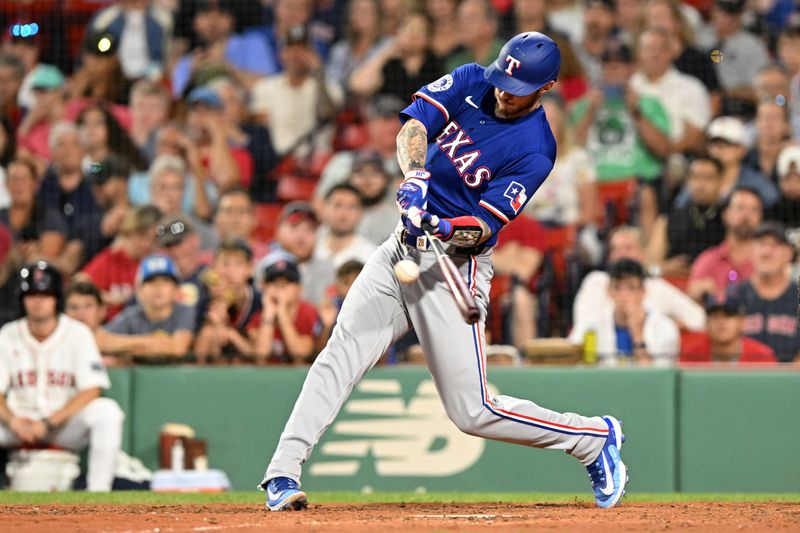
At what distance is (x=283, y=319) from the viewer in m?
8.93

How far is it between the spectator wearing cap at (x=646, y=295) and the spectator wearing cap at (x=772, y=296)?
1.22 feet

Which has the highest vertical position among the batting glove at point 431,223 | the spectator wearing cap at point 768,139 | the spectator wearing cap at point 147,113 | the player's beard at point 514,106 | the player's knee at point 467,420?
the spectator wearing cap at point 147,113

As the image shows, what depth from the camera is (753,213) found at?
9.43m

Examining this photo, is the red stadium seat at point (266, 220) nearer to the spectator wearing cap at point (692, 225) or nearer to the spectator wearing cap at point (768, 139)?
the spectator wearing cap at point (692, 225)

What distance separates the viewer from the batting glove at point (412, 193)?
506 cm

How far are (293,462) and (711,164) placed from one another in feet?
18.5

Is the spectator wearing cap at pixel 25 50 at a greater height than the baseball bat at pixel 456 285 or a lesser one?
greater

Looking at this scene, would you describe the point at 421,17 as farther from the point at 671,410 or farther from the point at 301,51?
the point at 671,410

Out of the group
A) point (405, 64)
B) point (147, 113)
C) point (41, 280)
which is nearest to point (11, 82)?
point (147, 113)

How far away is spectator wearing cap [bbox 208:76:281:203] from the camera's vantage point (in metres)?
10.9

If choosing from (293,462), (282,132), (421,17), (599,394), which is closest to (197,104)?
(282,132)

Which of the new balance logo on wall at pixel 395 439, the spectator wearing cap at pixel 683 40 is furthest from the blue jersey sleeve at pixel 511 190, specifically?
the spectator wearing cap at pixel 683 40

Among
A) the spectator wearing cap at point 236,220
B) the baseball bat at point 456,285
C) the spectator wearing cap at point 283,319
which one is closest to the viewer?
the baseball bat at point 456,285

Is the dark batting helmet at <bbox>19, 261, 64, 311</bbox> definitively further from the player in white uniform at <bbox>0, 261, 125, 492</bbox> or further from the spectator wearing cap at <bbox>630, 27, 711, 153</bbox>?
the spectator wearing cap at <bbox>630, 27, 711, 153</bbox>
